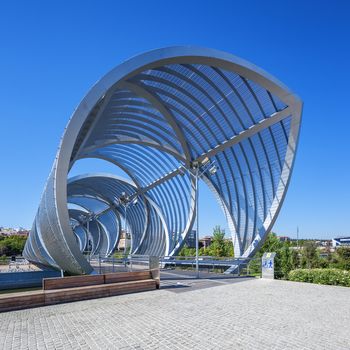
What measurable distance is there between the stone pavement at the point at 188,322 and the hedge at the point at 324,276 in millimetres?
2574

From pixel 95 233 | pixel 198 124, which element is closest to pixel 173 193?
pixel 198 124

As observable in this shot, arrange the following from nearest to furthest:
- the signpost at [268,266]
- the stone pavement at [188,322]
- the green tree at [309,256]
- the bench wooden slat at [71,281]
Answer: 1. the stone pavement at [188,322]
2. the bench wooden slat at [71,281]
3. the signpost at [268,266]
4. the green tree at [309,256]

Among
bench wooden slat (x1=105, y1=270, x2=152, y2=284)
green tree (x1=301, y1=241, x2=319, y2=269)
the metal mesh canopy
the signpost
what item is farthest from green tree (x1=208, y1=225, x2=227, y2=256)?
bench wooden slat (x1=105, y1=270, x2=152, y2=284)

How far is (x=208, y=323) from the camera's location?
7719mm

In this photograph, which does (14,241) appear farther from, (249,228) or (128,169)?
(249,228)

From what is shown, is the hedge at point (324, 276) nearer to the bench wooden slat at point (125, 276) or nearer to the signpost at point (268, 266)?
the signpost at point (268, 266)

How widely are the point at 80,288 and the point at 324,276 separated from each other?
10.4 meters

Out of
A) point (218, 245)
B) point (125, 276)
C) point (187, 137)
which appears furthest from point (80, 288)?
point (218, 245)

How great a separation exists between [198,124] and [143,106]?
4.40 meters

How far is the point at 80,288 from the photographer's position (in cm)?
1083

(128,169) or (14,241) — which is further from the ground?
(128,169)

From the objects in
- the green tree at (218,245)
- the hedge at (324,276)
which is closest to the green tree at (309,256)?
the green tree at (218,245)

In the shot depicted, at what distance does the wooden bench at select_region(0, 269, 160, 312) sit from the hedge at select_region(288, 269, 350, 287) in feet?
A: 22.9

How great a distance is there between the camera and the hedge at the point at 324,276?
14.2m
